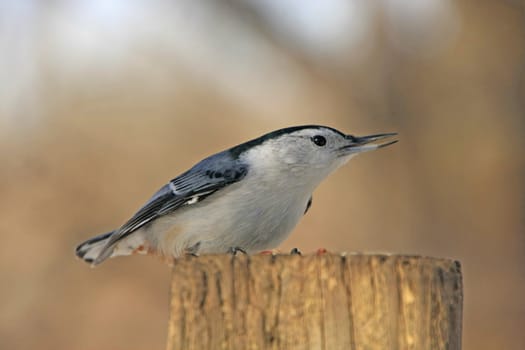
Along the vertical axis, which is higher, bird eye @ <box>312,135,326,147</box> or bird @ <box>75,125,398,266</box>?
bird eye @ <box>312,135,326,147</box>

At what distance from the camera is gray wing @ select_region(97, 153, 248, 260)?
243 centimetres

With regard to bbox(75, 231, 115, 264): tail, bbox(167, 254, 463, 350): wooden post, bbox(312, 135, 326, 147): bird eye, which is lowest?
bbox(167, 254, 463, 350): wooden post

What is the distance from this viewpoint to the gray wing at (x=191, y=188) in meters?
2.43

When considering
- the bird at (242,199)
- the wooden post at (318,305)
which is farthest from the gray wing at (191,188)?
the wooden post at (318,305)

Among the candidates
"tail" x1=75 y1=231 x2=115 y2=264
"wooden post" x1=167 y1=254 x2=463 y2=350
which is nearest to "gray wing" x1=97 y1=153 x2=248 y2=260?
"tail" x1=75 y1=231 x2=115 y2=264

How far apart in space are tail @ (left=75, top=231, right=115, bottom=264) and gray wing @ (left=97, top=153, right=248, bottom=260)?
201 mm

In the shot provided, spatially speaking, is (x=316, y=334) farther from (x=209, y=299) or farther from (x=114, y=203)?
(x=114, y=203)

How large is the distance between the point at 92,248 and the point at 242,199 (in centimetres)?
83

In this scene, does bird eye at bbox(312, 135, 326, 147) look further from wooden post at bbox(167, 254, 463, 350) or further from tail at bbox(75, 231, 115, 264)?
wooden post at bbox(167, 254, 463, 350)

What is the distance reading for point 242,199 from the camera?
2.35 m

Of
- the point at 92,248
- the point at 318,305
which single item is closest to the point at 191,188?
the point at 92,248

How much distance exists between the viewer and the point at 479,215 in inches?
252

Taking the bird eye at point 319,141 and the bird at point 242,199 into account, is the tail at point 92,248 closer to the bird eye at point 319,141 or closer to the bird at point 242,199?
the bird at point 242,199

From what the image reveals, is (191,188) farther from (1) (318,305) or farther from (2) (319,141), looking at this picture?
(1) (318,305)
